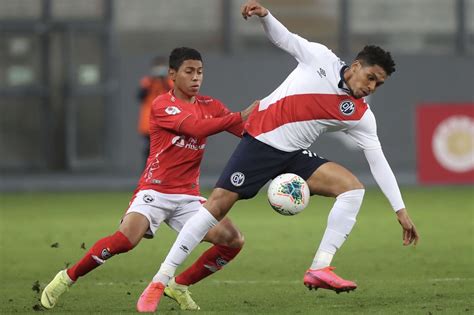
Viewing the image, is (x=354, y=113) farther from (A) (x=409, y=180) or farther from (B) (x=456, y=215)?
(A) (x=409, y=180)

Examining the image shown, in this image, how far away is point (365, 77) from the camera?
812 centimetres

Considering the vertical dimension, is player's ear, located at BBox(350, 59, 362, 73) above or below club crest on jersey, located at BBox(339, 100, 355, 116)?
above

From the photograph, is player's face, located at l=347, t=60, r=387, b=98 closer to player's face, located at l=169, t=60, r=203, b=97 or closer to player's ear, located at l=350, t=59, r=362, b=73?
player's ear, located at l=350, t=59, r=362, b=73

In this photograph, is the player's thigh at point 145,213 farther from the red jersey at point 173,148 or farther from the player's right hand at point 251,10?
the player's right hand at point 251,10

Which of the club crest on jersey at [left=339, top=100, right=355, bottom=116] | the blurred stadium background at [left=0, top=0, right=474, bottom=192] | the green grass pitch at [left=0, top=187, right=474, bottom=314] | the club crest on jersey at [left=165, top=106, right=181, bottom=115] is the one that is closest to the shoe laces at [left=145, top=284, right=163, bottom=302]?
the green grass pitch at [left=0, top=187, right=474, bottom=314]

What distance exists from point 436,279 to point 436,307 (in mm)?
1693

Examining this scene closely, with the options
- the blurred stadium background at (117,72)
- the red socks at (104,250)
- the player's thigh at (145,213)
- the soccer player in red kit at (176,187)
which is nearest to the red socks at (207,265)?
the soccer player in red kit at (176,187)

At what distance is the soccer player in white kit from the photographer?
8266 millimetres

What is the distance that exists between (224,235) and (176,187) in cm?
47

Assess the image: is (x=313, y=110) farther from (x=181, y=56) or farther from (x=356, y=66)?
(x=181, y=56)

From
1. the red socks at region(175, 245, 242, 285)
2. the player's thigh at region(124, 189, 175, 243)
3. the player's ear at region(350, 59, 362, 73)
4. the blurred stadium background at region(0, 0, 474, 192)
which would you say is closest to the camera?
the player's ear at region(350, 59, 362, 73)

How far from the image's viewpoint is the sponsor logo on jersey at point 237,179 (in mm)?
8312

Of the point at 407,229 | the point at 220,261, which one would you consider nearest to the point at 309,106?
the point at 407,229

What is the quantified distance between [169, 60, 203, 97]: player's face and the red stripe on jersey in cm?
55
